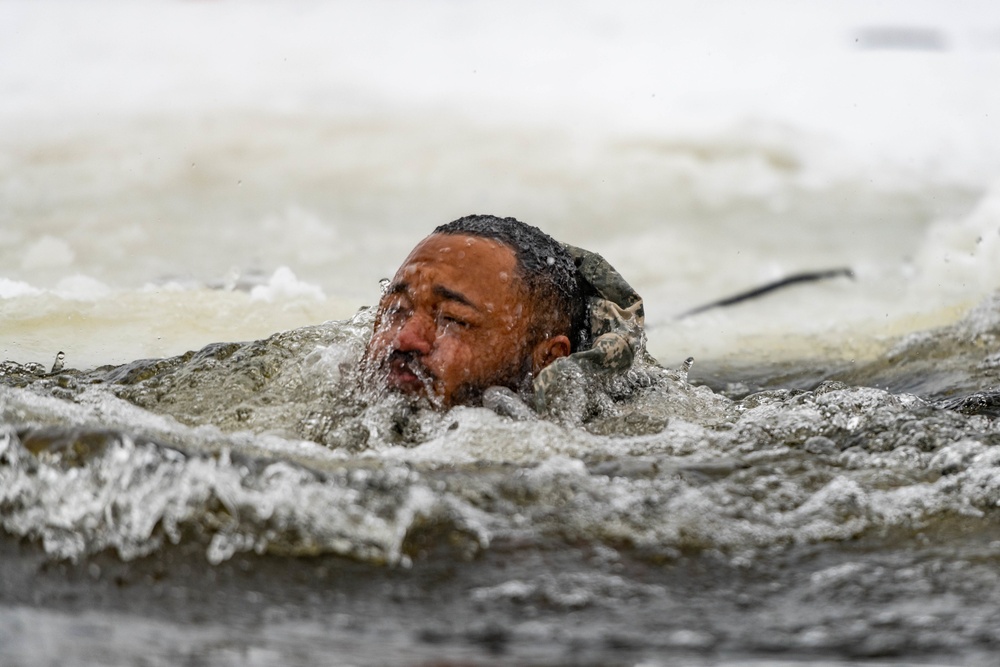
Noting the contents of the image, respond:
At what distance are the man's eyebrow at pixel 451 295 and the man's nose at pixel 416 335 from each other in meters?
0.10

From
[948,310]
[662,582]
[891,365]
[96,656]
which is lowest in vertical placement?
[96,656]

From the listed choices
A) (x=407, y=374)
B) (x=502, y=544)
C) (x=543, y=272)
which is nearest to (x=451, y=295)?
(x=407, y=374)

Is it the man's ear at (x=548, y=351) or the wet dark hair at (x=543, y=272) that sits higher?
the wet dark hair at (x=543, y=272)

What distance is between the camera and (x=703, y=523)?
9.39 ft

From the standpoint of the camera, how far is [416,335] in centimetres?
409

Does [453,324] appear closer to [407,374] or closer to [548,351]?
[407,374]

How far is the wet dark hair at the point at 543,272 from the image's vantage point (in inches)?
173

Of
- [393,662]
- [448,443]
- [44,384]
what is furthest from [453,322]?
[393,662]

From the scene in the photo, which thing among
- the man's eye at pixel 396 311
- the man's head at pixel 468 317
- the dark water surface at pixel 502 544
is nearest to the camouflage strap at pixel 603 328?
the man's head at pixel 468 317

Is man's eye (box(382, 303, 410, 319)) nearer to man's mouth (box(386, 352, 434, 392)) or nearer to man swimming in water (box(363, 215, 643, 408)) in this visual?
man swimming in water (box(363, 215, 643, 408))

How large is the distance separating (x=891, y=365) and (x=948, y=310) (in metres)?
1.24

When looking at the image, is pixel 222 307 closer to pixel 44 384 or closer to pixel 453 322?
pixel 44 384

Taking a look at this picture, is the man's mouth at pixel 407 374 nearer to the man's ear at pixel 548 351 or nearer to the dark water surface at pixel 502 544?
the dark water surface at pixel 502 544

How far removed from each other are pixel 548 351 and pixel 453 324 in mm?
423
